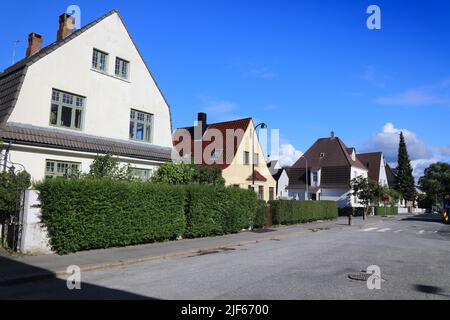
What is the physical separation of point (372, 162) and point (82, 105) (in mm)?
61327

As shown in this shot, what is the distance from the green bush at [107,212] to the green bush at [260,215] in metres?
7.60

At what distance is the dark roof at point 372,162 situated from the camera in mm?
67562

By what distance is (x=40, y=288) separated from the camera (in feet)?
26.9

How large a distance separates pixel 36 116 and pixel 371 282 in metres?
14.5

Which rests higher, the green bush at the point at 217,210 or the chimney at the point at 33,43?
the chimney at the point at 33,43

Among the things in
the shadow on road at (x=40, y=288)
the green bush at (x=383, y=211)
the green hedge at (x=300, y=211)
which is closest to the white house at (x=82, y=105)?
the shadow on road at (x=40, y=288)

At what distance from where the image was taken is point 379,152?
7088 centimetres

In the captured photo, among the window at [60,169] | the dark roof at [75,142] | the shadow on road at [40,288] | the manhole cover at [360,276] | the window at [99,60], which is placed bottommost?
the shadow on road at [40,288]

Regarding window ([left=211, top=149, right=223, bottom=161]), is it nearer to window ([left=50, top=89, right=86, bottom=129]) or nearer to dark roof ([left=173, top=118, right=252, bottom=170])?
dark roof ([left=173, top=118, right=252, bottom=170])

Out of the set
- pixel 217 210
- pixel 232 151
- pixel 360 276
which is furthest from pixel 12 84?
pixel 232 151

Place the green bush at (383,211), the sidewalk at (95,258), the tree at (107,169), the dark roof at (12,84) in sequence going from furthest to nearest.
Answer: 1. the green bush at (383,211)
2. the tree at (107,169)
3. the dark roof at (12,84)
4. the sidewalk at (95,258)

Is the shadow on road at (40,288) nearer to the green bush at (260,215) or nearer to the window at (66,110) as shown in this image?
the window at (66,110)

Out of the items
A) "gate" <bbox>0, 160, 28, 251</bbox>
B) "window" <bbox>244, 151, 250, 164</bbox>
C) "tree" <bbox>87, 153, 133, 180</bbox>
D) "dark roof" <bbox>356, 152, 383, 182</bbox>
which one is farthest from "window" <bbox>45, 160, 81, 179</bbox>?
"dark roof" <bbox>356, 152, 383, 182</bbox>

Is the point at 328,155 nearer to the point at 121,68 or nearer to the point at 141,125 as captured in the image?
the point at 141,125
